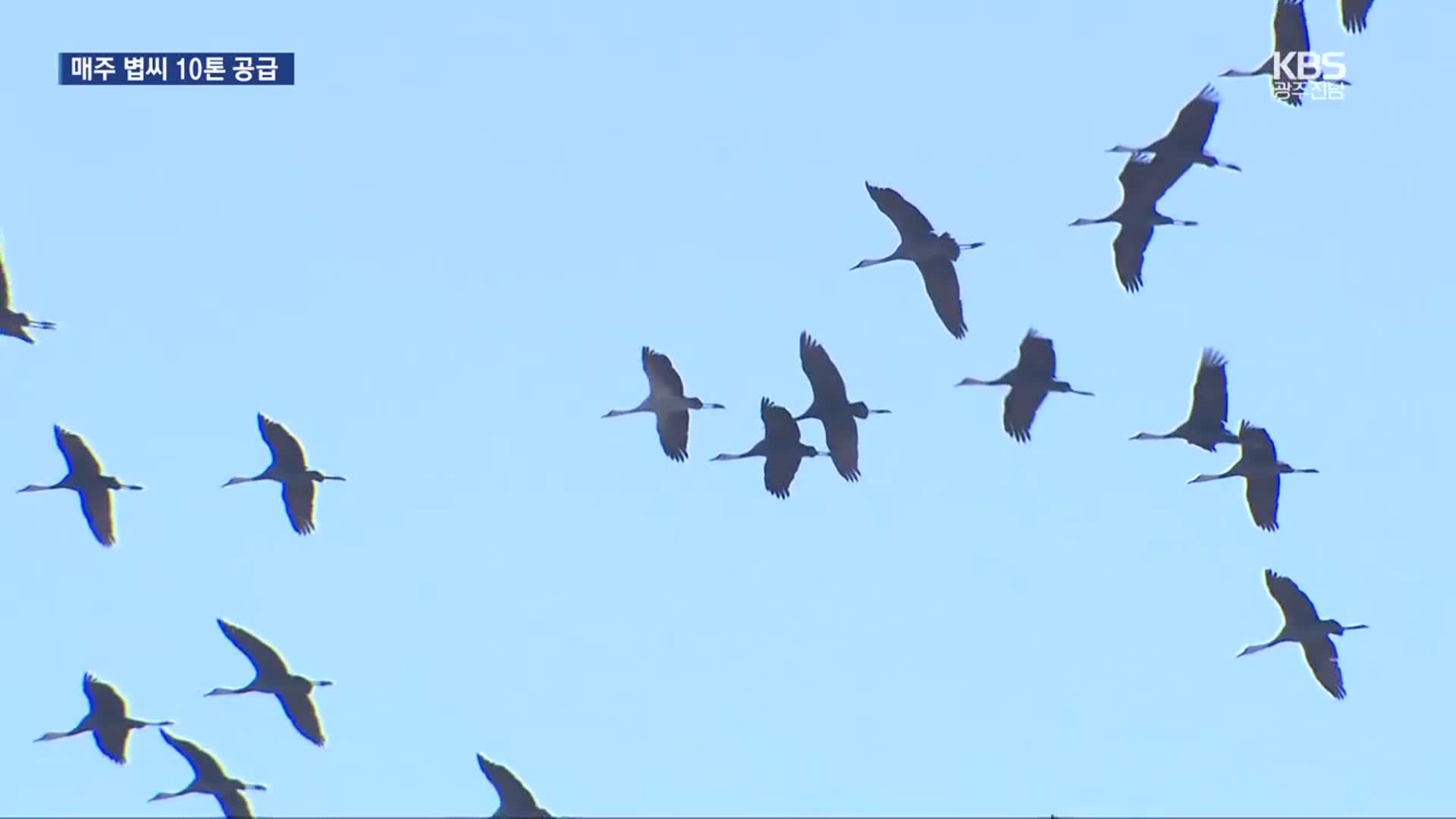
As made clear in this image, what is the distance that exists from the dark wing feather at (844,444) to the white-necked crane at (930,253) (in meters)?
1.30

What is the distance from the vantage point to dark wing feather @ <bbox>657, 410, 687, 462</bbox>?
40.9m

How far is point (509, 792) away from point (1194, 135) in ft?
28.0

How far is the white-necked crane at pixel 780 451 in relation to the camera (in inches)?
1569

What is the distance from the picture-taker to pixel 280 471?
4025cm

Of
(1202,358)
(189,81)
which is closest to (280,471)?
(189,81)

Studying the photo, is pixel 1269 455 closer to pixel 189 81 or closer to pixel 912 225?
pixel 912 225

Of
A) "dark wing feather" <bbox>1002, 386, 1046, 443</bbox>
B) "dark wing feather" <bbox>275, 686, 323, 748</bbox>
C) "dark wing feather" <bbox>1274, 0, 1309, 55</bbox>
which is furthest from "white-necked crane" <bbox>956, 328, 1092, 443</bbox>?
"dark wing feather" <bbox>275, 686, 323, 748</bbox>

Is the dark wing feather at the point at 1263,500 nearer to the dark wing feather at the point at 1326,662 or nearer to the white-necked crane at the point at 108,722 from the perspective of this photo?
the dark wing feather at the point at 1326,662

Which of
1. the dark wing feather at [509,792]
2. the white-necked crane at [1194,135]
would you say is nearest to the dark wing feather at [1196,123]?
the white-necked crane at [1194,135]

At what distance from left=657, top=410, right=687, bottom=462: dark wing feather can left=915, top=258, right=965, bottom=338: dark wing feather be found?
2.87 meters

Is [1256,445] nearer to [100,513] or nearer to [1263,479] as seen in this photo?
[1263,479]

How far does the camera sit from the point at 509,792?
37.8 m

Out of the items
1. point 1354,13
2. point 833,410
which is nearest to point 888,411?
point 833,410

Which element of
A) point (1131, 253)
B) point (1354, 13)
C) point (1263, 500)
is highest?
point (1354, 13)
